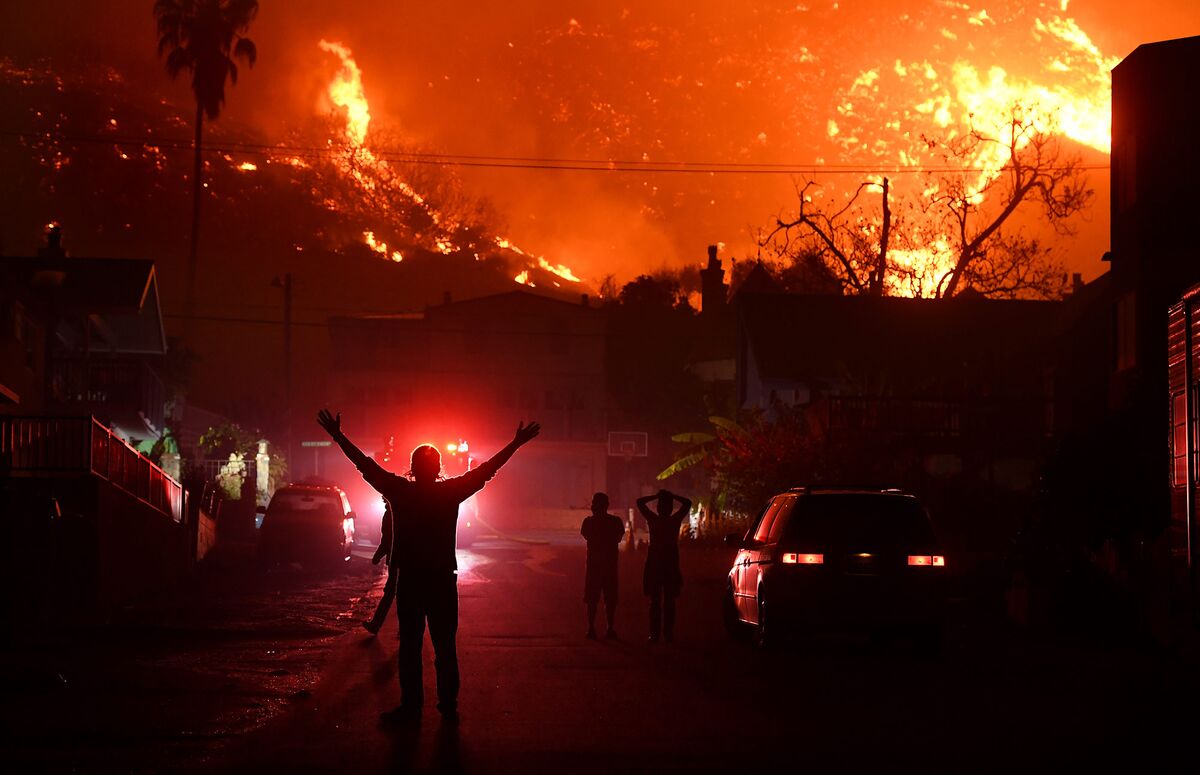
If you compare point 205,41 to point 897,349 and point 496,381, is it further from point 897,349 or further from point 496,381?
point 897,349

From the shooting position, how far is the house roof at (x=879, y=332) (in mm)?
51219

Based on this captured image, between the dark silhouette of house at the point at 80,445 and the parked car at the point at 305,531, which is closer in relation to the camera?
the dark silhouette of house at the point at 80,445

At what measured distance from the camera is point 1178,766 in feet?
31.0

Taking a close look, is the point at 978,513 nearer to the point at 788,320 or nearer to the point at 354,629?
the point at 354,629

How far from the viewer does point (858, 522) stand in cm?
1700

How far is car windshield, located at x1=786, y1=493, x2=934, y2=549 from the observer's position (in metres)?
16.8

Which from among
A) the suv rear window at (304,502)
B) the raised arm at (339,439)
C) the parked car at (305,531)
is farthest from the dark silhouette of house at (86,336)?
Answer: the raised arm at (339,439)

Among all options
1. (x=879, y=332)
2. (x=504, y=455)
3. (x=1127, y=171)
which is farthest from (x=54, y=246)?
(x=504, y=455)

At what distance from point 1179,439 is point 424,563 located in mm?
6677

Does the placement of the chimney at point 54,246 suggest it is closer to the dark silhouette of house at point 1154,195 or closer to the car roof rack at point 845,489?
the dark silhouette of house at point 1154,195

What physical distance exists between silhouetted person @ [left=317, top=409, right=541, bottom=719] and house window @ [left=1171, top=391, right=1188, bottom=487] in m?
5.88

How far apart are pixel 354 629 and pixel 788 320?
117 feet

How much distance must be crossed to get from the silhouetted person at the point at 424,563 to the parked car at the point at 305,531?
68.8ft

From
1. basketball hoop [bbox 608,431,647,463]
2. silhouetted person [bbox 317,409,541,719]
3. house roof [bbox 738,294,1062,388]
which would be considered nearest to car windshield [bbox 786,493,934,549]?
silhouetted person [bbox 317,409,541,719]
